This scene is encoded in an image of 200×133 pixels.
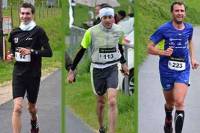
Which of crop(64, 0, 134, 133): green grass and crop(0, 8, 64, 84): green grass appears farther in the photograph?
crop(0, 8, 64, 84): green grass

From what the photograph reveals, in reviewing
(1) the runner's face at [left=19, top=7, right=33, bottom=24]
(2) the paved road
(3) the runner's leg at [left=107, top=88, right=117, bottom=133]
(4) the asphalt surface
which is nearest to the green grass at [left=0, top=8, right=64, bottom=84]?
(2) the paved road

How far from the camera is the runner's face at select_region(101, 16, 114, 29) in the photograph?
6723 mm

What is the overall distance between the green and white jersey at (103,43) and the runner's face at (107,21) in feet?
0.12

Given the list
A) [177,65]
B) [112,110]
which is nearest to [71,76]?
[112,110]

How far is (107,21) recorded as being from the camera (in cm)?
673

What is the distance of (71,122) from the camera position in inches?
272

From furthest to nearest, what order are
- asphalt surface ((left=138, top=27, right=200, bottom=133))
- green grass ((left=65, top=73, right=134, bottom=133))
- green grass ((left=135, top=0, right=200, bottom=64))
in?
green grass ((left=135, top=0, right=200, bottom=64)), asphalt surface ((left=138, top=27, right=200, bottom=133)), green grass ((left=65, top=73, right=134, bottom=133))

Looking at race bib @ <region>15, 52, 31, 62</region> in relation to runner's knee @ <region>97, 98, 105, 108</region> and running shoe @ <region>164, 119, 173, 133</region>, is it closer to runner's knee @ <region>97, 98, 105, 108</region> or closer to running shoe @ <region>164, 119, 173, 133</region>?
runner's knee @ <region>97, 98, 105, 108</region>

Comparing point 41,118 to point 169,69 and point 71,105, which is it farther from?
point 71,105

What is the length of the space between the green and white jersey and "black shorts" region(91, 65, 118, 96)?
0.21 ft

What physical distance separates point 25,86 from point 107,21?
2.07 meters

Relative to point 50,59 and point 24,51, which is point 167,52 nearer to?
point 24,51

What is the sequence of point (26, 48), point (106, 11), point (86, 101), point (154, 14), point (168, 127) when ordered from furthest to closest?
point (154, 14) < point (168, 127) < point (26, 48) < point (86, 101) < point (106, 11)

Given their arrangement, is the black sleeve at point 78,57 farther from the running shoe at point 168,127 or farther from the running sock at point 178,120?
the running shoe at point 168,127
